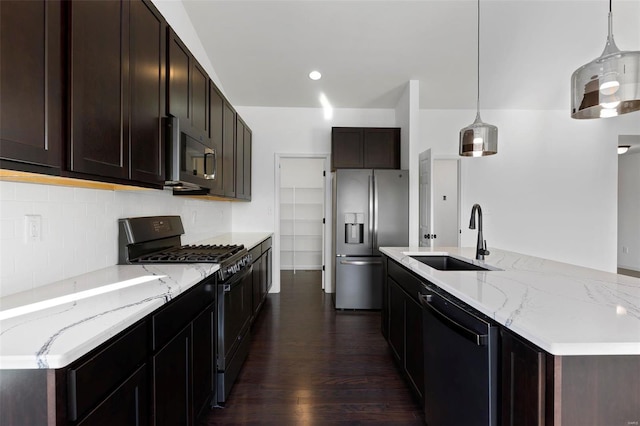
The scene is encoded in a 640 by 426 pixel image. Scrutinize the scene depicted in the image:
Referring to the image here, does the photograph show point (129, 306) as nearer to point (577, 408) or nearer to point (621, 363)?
point (577, 408)

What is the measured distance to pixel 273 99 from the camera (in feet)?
14.9

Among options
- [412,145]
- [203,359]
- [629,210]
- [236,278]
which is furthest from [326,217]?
[629,210]

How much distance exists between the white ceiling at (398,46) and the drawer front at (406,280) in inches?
99.6

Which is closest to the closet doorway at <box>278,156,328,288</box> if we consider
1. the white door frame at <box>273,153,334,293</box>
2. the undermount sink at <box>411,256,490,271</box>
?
the white door frame at <box>273,153,334,293</box>

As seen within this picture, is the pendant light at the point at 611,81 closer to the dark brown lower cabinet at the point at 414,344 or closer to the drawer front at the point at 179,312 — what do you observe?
the dark brown lower cabinet at the point at 414,344

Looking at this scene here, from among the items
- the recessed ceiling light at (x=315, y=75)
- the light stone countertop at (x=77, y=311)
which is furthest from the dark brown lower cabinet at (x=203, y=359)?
the recessed ceiling light at (x=315, y=75)

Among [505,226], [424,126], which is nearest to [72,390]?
[424,126]

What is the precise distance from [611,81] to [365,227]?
2783mm

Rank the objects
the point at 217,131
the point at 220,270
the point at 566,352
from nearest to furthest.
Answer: the point at 566,352, the point at 220,270, the point at 217,131

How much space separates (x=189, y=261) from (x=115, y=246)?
1.58ft

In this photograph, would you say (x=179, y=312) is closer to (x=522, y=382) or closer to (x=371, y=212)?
(x=522, y=382)

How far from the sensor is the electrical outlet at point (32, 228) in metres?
1.33

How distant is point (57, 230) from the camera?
1.49 metres

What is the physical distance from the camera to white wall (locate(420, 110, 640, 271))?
484cm
